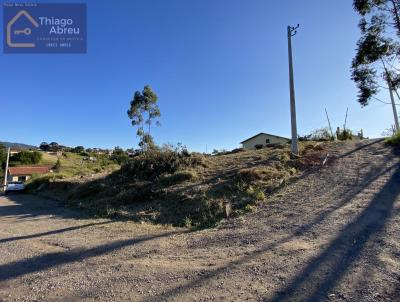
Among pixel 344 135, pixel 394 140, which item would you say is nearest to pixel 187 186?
pixel 394 140

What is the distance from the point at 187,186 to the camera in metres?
10.8

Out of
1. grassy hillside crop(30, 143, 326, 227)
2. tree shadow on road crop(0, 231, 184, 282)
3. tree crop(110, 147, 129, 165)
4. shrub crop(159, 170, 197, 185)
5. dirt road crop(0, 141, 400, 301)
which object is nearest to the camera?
dirt road crop(0, 141, 400, 301)

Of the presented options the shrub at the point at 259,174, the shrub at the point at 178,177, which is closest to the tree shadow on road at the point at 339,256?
the shrub at the point at 259,174

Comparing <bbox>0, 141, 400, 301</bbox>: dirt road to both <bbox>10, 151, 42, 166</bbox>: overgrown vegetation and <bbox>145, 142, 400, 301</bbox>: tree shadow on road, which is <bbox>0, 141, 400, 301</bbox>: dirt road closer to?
<bbox>145, 142, 400, 301</bbox>: tree shadow on road

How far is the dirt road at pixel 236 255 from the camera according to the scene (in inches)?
144

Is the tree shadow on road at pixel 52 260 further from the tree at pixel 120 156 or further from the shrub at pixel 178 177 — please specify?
the tree at pixel 120 156

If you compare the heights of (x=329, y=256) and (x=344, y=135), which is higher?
(x=344, y=135)

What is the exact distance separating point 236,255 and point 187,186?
238 inches

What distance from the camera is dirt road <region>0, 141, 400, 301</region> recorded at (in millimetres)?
3646

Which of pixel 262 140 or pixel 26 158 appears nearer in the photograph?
pixel 262 140

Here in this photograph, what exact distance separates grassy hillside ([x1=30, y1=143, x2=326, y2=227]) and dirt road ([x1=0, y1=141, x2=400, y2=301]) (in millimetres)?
880

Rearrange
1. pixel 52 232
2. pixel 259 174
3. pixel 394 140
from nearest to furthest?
pixel 52 232 < pixel 259 174 < pixel 394 140

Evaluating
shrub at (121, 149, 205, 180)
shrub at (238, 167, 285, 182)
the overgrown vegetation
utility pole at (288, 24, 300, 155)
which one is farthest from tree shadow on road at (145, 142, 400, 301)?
the overgrown vegetation

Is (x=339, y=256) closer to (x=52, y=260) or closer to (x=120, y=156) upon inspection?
(x=52, y=260)
